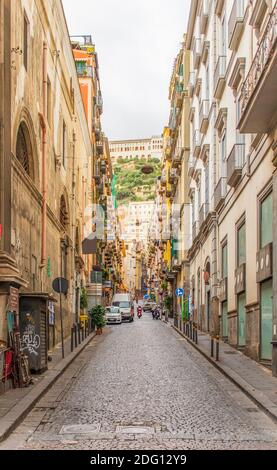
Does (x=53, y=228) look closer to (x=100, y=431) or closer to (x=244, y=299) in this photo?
(x=244, y=299)

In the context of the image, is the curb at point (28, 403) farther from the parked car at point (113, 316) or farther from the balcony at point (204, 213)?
the parked car at point (113, 316)

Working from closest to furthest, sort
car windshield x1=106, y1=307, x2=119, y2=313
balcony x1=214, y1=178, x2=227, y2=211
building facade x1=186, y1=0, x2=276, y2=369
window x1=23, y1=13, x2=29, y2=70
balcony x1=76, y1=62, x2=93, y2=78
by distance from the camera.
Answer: building facade x1=186, y1=0, x2=276, y2=369 → window x1=23, y1=13, x2=29, y2=70 → balcony x1=214, y1=178, x2=227, y2=211 → car windshield x1=106, y1=307, x2=119, y2=313 → balcony x1=76, y1=62, x2=93, y2=78

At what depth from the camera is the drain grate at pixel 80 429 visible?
10047 mm

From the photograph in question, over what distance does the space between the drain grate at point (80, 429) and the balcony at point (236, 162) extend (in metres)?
11.9

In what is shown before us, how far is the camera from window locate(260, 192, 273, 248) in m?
16.6

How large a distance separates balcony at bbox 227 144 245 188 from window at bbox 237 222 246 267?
4.72 ft

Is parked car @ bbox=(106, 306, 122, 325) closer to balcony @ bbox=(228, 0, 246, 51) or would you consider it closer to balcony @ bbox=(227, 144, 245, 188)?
balcony @ bbox=(227, 144, 245, 188)

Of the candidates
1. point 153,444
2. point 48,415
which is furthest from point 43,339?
point 153,444

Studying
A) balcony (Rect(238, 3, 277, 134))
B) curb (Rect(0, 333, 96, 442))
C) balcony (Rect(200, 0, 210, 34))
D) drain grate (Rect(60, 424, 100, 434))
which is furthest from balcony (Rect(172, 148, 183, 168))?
drain grate (Rect(60, 424, 100, 434))

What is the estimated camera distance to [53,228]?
25641 millimetres

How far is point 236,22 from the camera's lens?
20719 millimetres

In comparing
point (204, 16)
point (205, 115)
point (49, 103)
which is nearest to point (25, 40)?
point (49, 103)

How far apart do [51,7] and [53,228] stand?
7.57m

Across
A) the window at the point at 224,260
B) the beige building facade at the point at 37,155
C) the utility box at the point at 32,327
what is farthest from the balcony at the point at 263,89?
the window at the point at 224,260
